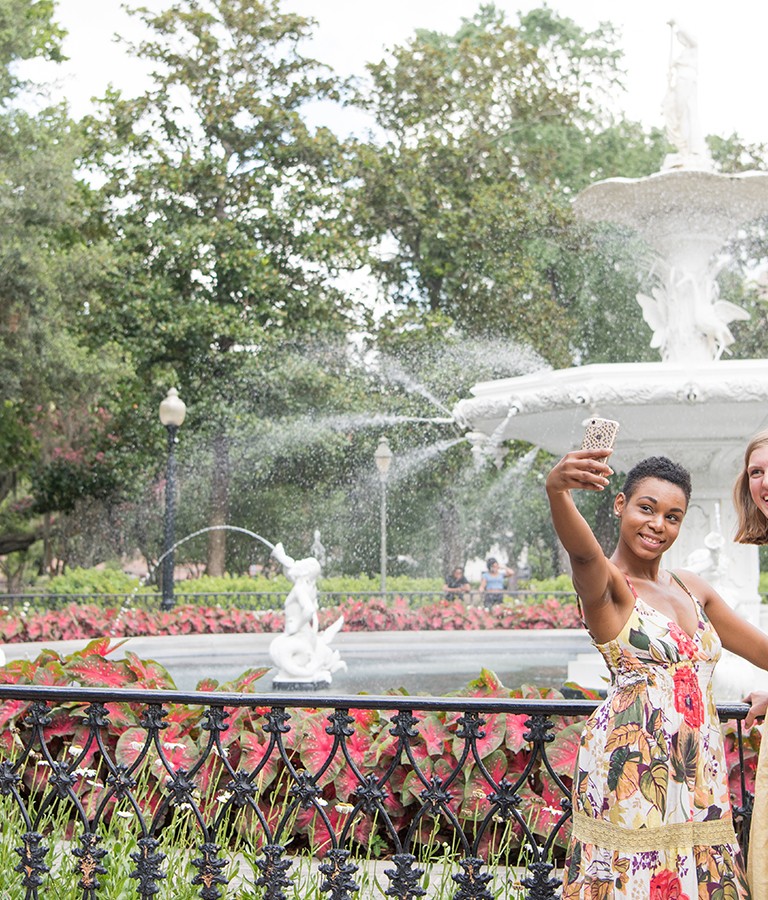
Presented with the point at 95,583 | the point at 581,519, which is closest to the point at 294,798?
the point at 581,519

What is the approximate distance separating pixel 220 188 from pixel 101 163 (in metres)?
2.88

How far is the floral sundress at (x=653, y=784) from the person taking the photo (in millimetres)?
2227

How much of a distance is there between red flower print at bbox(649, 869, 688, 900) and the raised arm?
21.8 inches

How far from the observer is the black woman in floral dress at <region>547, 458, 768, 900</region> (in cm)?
222

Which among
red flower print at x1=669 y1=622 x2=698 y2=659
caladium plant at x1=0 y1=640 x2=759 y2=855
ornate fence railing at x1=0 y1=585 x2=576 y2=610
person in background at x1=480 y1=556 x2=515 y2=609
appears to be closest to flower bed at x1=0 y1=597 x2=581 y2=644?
person in background at x1=480 y1=556 x2=515 y2=609

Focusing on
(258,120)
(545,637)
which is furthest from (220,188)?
(545,637)

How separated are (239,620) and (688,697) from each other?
37.3 feet

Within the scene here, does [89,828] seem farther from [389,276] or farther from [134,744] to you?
[389,276]

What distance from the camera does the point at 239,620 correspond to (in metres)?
13.3

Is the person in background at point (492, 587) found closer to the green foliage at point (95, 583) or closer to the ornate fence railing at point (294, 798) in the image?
the green foliage at point (95, 583)

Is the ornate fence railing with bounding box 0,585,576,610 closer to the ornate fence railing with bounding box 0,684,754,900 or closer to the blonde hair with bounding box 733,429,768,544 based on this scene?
the ornate fence railing with bounding box 0,684,754,900

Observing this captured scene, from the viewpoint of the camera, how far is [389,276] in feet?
90.4

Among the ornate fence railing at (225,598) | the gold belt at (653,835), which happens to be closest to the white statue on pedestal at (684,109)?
the ornate fence railing at (225,598)

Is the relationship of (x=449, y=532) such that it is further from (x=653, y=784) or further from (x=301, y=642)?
(x=653, y=784)
